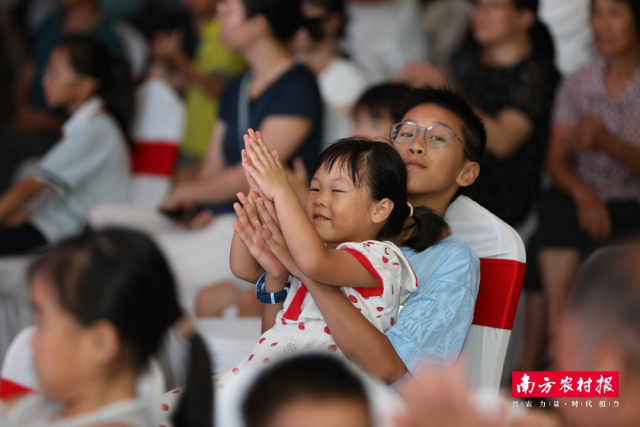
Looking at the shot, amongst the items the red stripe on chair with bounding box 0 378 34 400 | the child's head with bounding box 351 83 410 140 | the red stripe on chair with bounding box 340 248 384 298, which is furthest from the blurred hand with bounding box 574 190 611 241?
the red stripe on chair with bounding box 0 378 34 400

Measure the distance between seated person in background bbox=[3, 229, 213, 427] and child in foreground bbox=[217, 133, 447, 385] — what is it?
0.25 meters

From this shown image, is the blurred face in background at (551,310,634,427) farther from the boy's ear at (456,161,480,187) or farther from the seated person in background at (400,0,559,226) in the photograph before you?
the seated person in background at (400,0,559,226)

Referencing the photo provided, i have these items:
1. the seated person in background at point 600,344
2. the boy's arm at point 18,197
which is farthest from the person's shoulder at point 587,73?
the boy's arm at point 18,197

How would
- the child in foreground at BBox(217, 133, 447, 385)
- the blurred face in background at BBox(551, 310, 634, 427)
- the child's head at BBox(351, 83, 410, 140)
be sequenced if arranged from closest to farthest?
the blurred face in background at BBox(551, 310, 634, 427), the child in foreground at BBox(217, 133, 447, 385), the child's head at BBox(351, 83, 410, 140)

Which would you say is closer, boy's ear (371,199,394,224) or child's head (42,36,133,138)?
boy's ear (371,199,394,224)

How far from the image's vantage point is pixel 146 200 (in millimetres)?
3145

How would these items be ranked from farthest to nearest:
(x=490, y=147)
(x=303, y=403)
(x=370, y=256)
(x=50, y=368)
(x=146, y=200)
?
(x=146, y=200) < (x=490, y=147) < (x=370, y=256) < (x=50, y=368) < (x=303, y=403)

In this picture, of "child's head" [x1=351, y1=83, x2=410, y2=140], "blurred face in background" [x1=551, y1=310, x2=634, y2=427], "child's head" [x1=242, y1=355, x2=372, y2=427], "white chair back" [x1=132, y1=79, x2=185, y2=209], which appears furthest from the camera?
"white chair back" [x1=132, y1=79, x2=185, y2=209]

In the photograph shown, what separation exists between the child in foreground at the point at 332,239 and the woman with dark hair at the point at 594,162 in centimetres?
107

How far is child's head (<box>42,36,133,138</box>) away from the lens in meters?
2.96

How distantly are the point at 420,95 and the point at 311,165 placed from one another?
0.95 meters

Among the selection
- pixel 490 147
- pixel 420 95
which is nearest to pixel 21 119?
pixel 490 147

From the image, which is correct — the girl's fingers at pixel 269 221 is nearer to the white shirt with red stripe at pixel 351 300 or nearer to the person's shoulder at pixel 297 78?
the white shirt with red stripe at pixel 351 300

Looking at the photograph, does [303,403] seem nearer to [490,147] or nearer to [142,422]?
[142,422]
